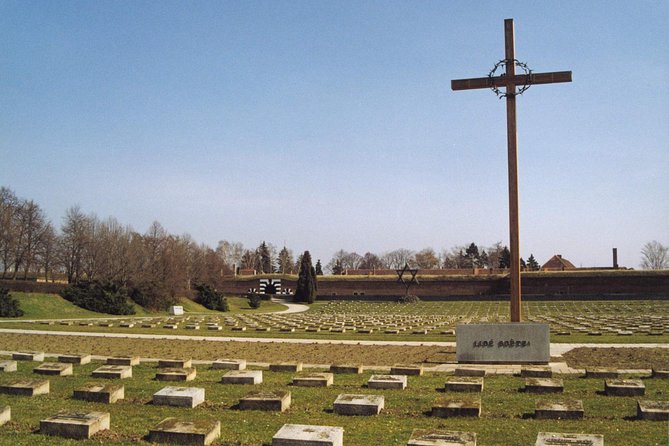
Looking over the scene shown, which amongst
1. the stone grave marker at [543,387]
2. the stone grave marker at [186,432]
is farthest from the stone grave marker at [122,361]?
the stone grave marker at [543,387]

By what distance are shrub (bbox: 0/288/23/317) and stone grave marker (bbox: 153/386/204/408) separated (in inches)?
1032

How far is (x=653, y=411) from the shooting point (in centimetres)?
691

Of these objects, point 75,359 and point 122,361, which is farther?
point 75,359

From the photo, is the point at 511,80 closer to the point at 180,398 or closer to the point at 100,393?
the point at 180,398

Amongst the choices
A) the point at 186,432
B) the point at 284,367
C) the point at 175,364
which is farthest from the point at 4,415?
the point at 284,367

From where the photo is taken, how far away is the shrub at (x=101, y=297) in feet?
122

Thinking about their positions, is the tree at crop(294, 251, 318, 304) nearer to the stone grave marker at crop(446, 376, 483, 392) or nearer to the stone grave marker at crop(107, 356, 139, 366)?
the stone grave marker at crop(107, 356, 139, 366)

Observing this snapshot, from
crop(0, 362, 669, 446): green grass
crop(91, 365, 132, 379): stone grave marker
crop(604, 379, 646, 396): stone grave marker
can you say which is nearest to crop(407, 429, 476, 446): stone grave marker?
crop(0, 362, 669, 446): green grass

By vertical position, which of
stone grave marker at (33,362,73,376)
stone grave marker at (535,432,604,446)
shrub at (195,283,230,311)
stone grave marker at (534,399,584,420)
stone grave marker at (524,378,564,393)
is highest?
stone grave marker at (535,432,604,446)

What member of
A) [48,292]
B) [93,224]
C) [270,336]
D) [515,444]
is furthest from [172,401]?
[93,224]

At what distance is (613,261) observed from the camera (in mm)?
71562

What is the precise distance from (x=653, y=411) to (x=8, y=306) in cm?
3097

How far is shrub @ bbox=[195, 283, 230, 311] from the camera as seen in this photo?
48.3 metres

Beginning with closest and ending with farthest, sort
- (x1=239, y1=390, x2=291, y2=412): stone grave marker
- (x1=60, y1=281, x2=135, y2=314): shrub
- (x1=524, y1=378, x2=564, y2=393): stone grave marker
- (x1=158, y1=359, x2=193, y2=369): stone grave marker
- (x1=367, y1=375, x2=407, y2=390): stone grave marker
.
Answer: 1. (x1=239, y1=390, x2=291, y2=412): stone grave marker
2. (x1=524, y1=378, x2=564, y2=393): stone grave marker
3. (x1=367, y1=375, x2=407, y2=390): stone grave marker
4. (x1=158, y1=359, x2=193, y2=369): stone grave marker
5. (x1=60, y1=281, x2=135, y2=314): shrub
